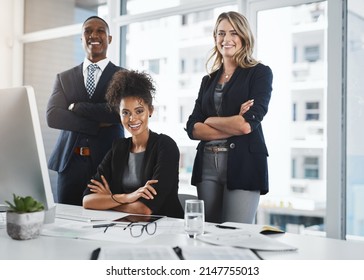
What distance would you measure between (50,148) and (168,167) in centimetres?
273

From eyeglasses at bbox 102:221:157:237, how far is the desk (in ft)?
0.18

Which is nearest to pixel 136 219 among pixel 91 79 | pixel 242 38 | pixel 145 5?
pixel 242 38

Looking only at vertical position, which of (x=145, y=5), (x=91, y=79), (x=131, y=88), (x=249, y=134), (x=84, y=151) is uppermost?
(x=145, y=5)

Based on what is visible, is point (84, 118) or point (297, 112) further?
point (297, 112)

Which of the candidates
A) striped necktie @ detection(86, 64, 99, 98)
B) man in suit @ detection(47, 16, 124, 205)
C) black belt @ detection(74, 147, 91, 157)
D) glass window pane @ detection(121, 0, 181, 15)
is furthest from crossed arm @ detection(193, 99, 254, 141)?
glass window pane @ detection(121, 0, 181, 15)

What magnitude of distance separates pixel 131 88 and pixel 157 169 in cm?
49

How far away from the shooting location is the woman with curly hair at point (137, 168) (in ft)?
6.51

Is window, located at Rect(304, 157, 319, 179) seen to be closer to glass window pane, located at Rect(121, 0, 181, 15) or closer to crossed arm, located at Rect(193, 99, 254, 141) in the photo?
crossed arm, located at Rect(193, 99, 254, 141)

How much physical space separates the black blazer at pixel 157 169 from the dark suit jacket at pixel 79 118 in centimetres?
55

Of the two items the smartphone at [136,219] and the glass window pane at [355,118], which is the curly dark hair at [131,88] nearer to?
the smartphone at [136,219]

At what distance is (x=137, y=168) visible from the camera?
2.17m

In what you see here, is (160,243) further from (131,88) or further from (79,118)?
(79,118)

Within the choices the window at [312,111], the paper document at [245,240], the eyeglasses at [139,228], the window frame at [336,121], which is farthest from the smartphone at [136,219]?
the window at [312,111]
